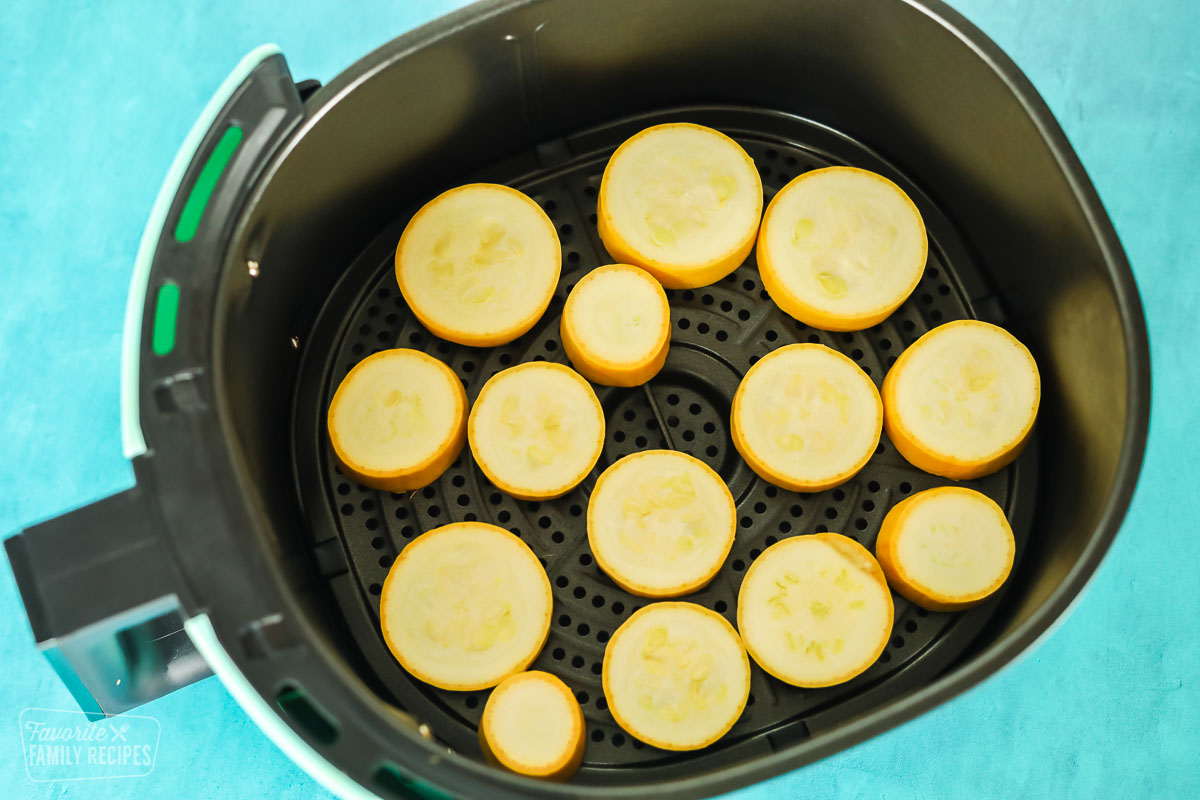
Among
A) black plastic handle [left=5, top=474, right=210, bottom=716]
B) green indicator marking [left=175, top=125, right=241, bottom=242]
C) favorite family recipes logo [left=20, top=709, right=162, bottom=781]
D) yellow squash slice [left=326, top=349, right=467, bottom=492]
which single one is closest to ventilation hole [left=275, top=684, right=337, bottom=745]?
black plastic handle [left=5, top=474, right=210, bottom=716]

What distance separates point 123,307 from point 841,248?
85 cm

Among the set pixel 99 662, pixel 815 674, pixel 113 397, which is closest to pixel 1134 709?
pixel 815 674

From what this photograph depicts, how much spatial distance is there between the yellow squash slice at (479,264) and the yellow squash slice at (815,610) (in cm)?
33

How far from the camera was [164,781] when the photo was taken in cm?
103

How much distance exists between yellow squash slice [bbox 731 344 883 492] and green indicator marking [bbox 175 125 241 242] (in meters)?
0.49

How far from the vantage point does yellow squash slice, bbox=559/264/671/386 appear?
88cm

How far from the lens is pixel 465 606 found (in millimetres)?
841

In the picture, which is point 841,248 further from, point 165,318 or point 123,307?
point 123,307

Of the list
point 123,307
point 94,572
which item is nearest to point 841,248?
point 94,572

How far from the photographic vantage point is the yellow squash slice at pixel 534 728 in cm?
77

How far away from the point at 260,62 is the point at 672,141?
15.8 inches

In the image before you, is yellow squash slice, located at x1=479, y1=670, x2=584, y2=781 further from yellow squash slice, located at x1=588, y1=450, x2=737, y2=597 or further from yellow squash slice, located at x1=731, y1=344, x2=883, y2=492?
yellow squash slice, located at x1=731, y1=344, x2=883, y2=492

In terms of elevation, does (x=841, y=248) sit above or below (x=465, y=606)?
above

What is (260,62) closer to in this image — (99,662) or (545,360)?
(545,360)
